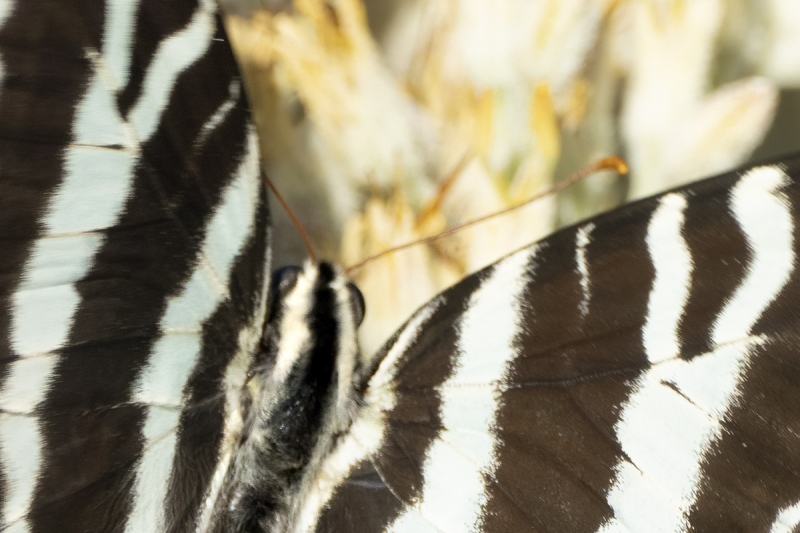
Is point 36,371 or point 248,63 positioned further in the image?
point 248,63

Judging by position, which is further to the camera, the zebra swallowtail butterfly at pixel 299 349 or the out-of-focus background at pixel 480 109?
the out-of-focus background at pixel 480 109

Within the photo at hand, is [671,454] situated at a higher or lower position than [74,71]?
lower

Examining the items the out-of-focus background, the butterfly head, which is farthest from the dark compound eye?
the out-of-focus background

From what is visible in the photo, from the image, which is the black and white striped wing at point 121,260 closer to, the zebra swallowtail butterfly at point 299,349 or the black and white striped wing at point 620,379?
the zebra swallowtail butterfly at point 299,349

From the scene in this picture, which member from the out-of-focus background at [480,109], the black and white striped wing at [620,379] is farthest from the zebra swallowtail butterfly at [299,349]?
the out-of-focus background at [480,109]

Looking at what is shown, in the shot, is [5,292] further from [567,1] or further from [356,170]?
[567,1]

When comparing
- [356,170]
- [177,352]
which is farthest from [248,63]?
[177,352]

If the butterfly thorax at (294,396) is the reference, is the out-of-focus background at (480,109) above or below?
above
